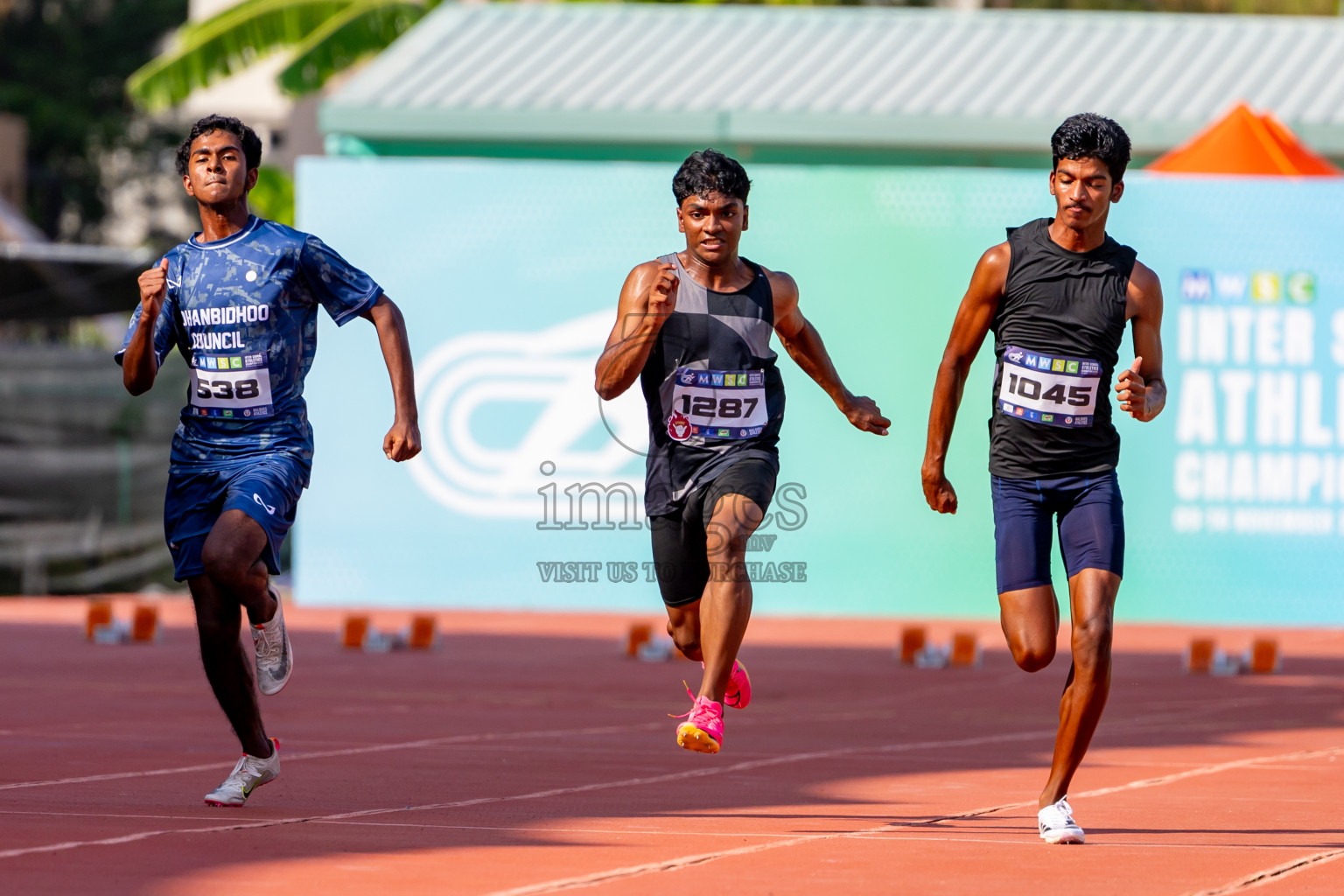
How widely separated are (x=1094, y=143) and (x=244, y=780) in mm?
3403

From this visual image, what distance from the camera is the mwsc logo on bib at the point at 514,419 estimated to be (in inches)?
640

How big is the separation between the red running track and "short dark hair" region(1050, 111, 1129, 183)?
6.96 ft

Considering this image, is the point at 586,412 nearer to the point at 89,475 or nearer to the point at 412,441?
the point at 89,475

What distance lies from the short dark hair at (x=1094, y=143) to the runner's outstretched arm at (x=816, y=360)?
1.23 metres

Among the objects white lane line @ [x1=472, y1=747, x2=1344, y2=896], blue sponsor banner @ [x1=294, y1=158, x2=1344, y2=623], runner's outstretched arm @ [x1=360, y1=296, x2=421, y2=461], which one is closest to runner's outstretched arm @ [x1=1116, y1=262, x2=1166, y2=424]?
white lane line @ [x1=472, y1=747, x2=1344, y2=896]

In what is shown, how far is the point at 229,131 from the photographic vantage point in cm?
725

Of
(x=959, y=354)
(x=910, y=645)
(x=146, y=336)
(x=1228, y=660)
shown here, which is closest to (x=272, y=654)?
(x=146, y=336)

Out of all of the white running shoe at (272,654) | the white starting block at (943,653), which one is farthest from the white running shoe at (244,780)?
the white starting block at (943,653)

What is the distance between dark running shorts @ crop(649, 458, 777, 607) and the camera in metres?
7.34

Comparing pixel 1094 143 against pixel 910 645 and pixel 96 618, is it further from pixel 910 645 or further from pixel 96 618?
pixel 96 618

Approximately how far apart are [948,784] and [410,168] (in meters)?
9.67

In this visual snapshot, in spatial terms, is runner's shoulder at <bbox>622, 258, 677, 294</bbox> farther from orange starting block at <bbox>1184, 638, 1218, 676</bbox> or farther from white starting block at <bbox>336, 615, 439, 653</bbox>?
white starting block at <bbox>336, 615, 439, 653</bbox>

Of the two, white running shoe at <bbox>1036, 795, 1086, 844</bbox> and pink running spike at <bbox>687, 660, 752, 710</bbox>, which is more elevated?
pink running spike at <bbox>687, 660, 752, 710</bbox>

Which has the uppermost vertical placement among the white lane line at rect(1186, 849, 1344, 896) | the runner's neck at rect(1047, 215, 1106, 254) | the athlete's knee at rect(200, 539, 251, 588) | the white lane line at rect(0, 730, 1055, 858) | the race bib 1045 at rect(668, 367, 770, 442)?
the runner's neck at rect(1047, 215, 1106, 254)
